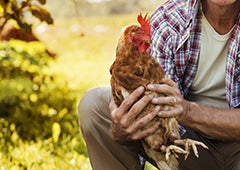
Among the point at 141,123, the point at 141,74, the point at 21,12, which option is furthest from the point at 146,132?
the point at 21,12

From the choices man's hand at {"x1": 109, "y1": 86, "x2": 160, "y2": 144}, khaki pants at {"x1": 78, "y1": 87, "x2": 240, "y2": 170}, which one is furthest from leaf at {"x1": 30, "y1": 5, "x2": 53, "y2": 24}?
man's hand at {"x1": 109, "y1": 86, "x2": 160, "y2": 144}

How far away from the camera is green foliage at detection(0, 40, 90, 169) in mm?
2949

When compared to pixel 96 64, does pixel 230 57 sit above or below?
above

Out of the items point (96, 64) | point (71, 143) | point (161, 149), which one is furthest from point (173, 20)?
point (96, 64)

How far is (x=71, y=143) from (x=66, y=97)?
120cm

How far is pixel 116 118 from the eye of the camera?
6.13ft

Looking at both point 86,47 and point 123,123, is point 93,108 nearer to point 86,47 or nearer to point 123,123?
point 123,123

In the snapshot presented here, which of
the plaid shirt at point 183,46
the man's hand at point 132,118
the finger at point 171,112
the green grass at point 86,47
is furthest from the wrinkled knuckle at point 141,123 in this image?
the green grass at point 86,47

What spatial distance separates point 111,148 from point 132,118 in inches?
18.5

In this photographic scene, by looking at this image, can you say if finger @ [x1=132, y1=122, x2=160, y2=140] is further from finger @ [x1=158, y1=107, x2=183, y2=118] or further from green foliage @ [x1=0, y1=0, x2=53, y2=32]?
green foliage @ [x1=0, y1=0, x2=53, y2=32]

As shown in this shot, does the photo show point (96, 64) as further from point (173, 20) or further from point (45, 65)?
point (173, 20)

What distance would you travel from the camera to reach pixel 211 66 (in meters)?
2.23

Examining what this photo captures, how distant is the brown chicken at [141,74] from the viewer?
5.63 ft

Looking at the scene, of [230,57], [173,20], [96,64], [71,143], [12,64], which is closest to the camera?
[230,57]
